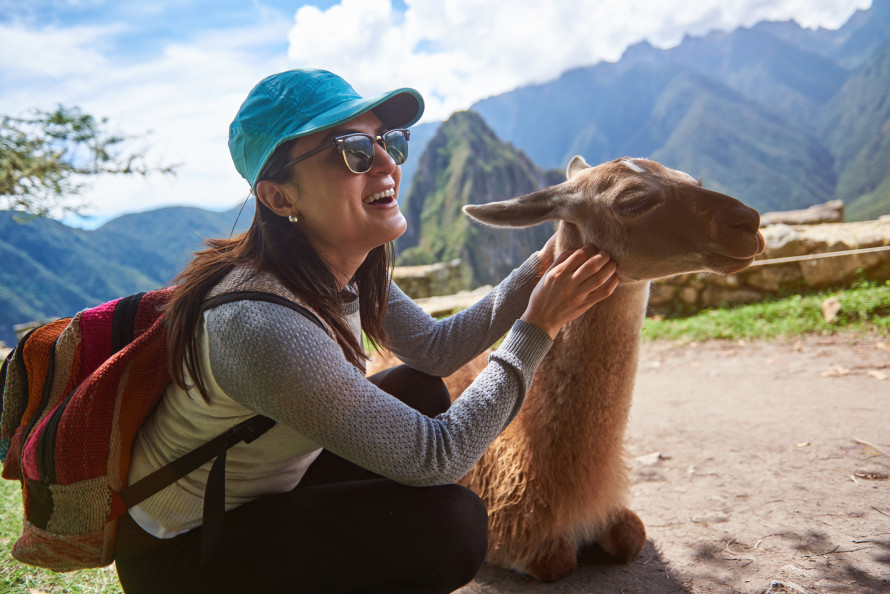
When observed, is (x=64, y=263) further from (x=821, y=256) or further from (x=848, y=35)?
(x=848, y=35)

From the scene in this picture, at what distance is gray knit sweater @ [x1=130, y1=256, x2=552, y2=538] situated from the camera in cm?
129

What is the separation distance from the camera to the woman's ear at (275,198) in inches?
62.1

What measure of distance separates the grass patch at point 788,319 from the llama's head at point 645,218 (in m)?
4.47

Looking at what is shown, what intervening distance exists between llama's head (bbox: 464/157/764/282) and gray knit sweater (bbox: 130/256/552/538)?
20.2 inches

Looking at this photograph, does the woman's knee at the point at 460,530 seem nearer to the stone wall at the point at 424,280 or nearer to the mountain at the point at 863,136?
the stone wall at the point at 424,280

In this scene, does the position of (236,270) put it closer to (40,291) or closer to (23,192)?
(23,192)

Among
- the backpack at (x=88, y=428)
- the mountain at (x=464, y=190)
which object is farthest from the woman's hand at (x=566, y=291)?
the mountain at (x=464, y=190)

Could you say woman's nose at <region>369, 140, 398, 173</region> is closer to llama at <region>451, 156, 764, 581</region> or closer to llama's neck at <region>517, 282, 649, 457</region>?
llama at <region>451, 156, 764, 581</region>

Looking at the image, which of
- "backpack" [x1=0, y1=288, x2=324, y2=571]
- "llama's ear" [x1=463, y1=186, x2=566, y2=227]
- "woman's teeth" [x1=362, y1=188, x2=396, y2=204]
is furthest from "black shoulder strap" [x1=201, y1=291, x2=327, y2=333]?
"llama's ear" [x1=463, y1=186, x2=566, y2=227]

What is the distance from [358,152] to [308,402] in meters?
0.74

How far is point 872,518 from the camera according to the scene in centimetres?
224

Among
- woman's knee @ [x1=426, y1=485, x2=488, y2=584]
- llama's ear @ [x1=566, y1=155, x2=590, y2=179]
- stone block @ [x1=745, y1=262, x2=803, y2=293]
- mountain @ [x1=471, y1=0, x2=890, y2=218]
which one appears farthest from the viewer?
mountain @ [x1=471, y1=0, x2=890, y2=218]

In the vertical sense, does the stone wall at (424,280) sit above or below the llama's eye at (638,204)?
below

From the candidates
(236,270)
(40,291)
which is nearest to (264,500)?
(236,270)
